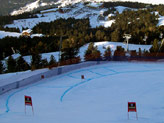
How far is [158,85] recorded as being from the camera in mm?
12930

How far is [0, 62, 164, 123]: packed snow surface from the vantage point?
8.22 meters

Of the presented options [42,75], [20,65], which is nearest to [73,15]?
[20,65]

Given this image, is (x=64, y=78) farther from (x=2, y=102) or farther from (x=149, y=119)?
(x=149, y=119)

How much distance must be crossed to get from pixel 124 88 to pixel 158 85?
231 centimetres

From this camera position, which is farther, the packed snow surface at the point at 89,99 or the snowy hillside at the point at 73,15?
the snowy hillside at the point at 73,15

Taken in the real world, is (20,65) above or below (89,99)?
below

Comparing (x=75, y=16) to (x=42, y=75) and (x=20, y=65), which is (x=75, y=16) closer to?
(x=20, y=65)

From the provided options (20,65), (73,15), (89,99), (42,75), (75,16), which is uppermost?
(73,15)

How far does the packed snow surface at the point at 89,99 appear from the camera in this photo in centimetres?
822

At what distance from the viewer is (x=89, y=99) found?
38.0ft

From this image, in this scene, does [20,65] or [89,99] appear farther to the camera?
[20,65]

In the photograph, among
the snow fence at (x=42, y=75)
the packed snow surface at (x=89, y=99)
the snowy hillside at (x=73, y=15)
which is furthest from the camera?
the snowy hillside at (x=73, y=15)

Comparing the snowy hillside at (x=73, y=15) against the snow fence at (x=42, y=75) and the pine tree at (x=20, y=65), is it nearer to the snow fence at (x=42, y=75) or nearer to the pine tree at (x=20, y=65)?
the pine tree at (x=20, y=65)

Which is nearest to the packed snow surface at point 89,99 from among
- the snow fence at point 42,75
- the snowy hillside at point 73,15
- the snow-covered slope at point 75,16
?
the snow fence at point 42,75
